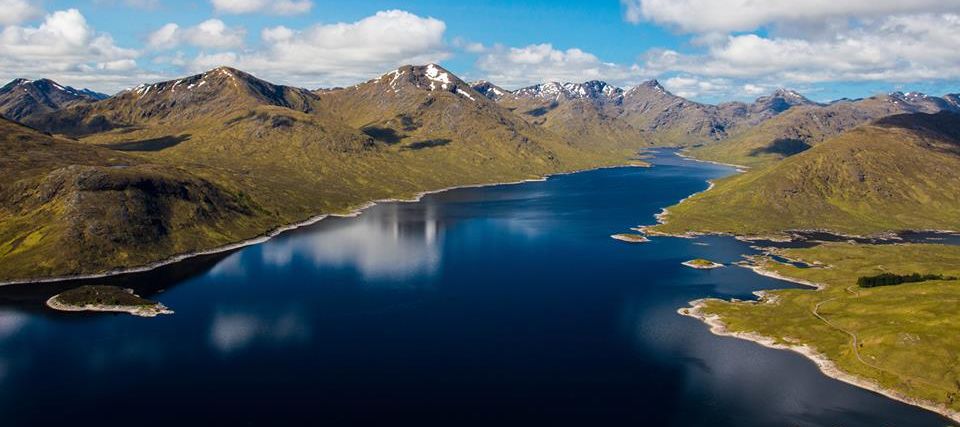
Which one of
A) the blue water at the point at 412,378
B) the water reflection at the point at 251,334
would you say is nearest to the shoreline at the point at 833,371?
the blue water at the point at 412,378

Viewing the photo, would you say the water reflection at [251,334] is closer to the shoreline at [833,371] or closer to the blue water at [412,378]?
the blue water at [412,378]

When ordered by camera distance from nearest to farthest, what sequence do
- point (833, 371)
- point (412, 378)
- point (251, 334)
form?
point (412, 378), point (833, 371), point (251, 334)

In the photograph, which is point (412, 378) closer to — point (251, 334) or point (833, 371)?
point (251, 334)

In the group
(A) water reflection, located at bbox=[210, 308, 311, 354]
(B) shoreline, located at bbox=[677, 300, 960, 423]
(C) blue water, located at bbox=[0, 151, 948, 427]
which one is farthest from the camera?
(A) water reflection, located at bbox=[210, 308, 311, 354]

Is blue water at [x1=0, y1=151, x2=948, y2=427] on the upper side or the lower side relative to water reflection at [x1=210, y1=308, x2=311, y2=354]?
lower

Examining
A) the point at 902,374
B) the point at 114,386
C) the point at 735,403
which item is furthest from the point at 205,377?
the point at 902,374

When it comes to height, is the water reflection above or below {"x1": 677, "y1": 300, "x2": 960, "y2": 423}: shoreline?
above

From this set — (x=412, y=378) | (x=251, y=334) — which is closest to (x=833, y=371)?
(x=412, y=378)

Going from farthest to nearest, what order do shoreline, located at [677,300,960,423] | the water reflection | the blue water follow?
the water reflection → shoreline, located at [677,300,960,423] → the blue water

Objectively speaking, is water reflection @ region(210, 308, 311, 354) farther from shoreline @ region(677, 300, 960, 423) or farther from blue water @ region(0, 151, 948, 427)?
shoreline @ region(677, 300, 960, 423)

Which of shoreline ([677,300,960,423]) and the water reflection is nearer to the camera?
shoreline ([677,300,960,423])

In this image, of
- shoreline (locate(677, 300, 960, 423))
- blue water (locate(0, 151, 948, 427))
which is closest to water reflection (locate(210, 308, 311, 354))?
blue water (locate(0, 151, 948, 427))
